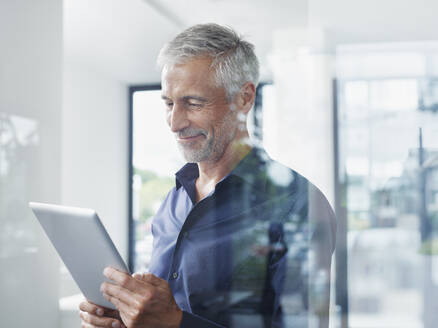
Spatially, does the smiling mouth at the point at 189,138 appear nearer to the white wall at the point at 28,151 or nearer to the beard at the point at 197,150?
the beard at the point at 197,150

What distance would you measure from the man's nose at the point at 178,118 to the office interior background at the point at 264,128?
0.07 m

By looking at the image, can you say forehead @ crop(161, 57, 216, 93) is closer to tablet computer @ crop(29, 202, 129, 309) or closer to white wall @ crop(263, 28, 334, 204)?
white wall @ crop(263, 28, 334, 204)

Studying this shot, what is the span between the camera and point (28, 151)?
5.83ft

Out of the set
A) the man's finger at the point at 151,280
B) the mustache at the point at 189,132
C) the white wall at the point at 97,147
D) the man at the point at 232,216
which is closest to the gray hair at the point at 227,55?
the man at the point at 232,216

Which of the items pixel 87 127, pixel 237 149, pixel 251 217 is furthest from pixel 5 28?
pixel 251 217

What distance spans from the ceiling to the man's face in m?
0.14

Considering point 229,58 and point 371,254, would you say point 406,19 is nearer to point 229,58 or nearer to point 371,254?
point 229,58

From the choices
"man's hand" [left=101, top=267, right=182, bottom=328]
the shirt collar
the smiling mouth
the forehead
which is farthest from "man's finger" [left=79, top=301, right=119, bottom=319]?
the forehead

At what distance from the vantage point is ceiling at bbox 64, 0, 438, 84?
1.32 meters

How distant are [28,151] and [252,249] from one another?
3.18 ft

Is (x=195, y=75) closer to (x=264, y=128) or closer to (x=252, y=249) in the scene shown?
(x=264, y=128)

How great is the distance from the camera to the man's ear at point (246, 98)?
1411mm

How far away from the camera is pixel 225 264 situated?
142 centimetres

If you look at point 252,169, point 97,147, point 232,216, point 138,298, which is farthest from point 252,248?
point 97,147
